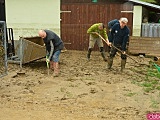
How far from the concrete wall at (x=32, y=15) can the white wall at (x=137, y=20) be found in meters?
3.41

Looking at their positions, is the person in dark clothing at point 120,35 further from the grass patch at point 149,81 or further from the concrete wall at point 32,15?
the concrete wall at point 32,15

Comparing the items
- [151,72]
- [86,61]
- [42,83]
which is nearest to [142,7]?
[86,61]

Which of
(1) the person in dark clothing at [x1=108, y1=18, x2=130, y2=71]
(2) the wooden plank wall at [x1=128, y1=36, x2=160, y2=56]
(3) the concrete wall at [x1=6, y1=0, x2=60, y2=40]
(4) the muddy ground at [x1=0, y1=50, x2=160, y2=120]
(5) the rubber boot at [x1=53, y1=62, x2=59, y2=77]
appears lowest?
(4) the muddy ground at [x1=0, y1=50, x2=160, y2=120]

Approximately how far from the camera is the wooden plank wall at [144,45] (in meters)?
13.4

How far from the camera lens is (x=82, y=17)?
14484 millimetres

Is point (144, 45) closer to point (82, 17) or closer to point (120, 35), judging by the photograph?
point (82, 17)

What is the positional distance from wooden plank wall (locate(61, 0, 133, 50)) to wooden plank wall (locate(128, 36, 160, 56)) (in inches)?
36.5

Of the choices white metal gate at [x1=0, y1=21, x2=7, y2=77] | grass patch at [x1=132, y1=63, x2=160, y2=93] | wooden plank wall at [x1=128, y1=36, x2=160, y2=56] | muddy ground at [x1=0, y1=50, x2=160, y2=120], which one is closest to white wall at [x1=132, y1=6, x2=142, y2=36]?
wooden plank wall at [x1=128, y1=36, x2=160, y2=56]

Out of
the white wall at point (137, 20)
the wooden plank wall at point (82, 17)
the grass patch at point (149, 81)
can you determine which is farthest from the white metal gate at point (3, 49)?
the white wall at point (137, 20)

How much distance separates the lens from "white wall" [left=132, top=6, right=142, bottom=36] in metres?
13.8

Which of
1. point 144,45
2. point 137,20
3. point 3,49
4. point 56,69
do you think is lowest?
point 56,69

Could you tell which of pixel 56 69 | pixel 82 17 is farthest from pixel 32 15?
pixel 56 69

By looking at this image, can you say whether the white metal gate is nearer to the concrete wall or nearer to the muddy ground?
the muddy ground

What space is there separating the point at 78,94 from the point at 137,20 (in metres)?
7.48
